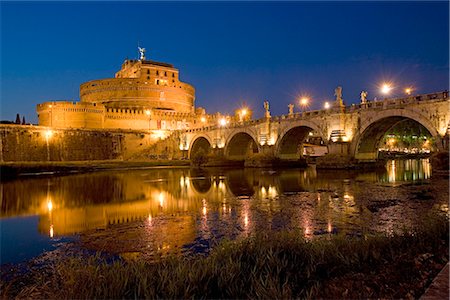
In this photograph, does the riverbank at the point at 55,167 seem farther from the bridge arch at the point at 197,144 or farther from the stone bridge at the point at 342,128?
the bridge arch at the point at 197,144

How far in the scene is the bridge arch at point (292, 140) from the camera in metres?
36.3

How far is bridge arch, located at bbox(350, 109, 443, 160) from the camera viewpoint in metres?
25.0

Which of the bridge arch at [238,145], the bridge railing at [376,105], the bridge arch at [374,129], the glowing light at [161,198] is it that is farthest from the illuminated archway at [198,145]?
the glowing light at [161,198]

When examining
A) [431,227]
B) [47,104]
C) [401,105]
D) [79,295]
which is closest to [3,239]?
[79,295]

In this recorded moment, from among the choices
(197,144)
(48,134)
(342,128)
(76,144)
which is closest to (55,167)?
(48,134)

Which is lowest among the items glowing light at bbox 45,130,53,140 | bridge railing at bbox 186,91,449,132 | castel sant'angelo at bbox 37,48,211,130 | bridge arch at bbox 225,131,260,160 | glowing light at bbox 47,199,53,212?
glowing light at bbox 47,199,53,212

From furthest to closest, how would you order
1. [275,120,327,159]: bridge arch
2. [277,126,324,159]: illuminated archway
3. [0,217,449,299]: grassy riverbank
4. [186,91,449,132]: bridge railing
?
[277,126,324,159]: illuminated archway → [275,120,327,159]: bridge arch → [186,91,449,132]: bridge railing → [0,217,449,299]: grassy riverbank

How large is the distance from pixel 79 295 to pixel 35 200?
14.1 m

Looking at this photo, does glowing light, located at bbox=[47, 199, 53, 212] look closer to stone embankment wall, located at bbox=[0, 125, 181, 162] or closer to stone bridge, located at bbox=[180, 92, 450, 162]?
stone bridge, located at bbox=[180, 92, 450, 162]

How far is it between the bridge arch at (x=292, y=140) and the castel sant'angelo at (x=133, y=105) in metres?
32.3

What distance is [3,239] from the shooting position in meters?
8.85

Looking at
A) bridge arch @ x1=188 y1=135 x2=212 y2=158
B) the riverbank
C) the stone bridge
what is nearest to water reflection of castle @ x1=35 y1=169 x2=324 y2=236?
the stone bridge

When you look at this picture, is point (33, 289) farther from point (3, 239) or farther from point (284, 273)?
point (3, 239)

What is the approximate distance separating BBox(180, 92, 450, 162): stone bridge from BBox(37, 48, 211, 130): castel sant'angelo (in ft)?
60.4
